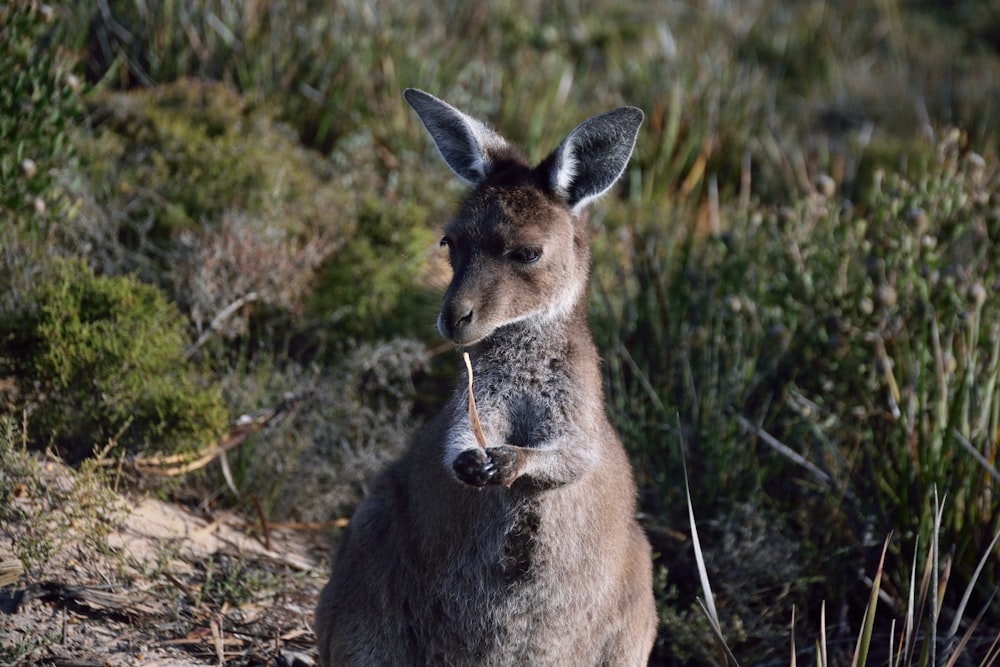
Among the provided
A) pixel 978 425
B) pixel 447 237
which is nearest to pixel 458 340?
pixel 447 237

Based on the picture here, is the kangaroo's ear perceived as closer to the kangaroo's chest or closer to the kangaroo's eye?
the kangaroo's eye

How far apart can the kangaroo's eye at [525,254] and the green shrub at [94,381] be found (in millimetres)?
2228

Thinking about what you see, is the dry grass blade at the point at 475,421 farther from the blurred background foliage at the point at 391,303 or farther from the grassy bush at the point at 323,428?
the grassy bush at the point at 323,428

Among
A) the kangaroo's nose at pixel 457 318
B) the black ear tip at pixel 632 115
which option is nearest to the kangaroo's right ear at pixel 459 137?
the black ear tip at pixel 632 115

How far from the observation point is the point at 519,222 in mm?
4020

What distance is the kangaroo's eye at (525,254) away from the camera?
3.99 m

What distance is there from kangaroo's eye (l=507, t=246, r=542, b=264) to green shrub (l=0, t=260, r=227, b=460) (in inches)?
87.7

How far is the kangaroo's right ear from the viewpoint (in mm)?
4305

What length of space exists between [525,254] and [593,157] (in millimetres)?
502

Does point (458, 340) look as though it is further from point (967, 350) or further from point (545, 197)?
point (967, 350)

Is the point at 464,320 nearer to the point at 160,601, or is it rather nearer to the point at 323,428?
the point at 160,601

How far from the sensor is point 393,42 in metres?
9.86

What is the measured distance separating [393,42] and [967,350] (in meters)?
6.21

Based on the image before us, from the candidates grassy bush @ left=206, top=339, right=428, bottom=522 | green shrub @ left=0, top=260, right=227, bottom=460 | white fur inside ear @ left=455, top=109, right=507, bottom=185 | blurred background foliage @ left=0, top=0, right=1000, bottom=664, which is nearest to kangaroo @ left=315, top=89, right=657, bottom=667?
white fur inside ear @ left=455, top=109, right=507, bottom=185
